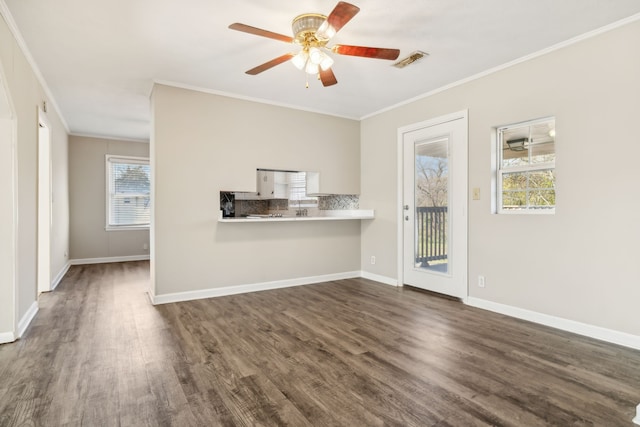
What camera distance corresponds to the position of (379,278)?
5086mm

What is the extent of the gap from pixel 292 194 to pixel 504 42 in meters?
3.40

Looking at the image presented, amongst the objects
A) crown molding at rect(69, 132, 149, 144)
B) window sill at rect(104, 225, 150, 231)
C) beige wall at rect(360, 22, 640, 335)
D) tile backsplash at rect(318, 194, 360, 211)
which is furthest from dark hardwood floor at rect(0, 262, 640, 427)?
crown molding at rect(69, 132, 149, 144)

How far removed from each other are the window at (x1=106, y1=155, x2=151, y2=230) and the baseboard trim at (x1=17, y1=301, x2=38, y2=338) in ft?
12.5

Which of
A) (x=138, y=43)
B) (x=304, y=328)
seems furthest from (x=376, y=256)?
(x=138, y=43)

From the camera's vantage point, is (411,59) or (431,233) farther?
(431,233)

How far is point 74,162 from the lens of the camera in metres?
6.64

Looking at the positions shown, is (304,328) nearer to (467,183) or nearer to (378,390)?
(378,390)

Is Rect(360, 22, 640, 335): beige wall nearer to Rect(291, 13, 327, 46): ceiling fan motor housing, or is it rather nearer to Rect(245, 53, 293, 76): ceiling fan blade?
Rect(291, 13, 327, 46): ceiling fan motor housing

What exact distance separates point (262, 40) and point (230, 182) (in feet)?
6.13

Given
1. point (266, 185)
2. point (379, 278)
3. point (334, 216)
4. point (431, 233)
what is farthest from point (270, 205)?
point (431, 233)

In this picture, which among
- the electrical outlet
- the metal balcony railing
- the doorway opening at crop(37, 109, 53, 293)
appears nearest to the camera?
the electrical outlet

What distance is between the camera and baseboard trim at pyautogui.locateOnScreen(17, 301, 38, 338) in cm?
292

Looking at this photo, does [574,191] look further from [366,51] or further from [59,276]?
[59,276]

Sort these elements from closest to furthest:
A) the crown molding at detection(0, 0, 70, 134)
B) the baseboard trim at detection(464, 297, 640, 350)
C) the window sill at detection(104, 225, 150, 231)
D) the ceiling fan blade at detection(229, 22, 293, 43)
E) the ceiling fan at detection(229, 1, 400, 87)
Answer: the ceiling fan blade at detection(229, 22, 293, 43) < the ceiling fan at detection(229, 1, 400, 87) < the crown molding at detection(0, 0, 70, 134) < the baseboard trim at detection(464, 297, 640, 350) < the window sill at detection(104, 225, 150, 231)
